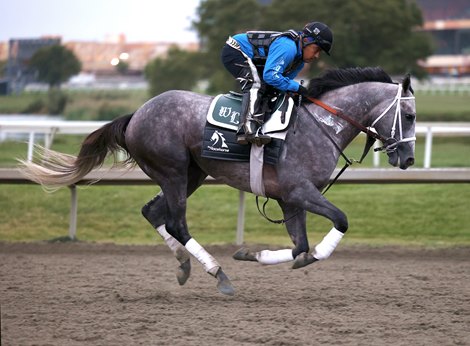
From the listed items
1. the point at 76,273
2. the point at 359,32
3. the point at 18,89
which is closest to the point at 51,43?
the point at 18,89

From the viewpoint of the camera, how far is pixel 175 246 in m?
7.16

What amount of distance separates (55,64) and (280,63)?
13.8 metres

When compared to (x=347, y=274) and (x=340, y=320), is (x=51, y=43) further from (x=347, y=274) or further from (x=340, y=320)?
(x=340, y=320)

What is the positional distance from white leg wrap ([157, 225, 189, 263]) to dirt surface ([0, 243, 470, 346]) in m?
0.27

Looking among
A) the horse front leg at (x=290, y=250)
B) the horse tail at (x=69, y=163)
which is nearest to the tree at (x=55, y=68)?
the horse tail at (x=69, y=163)

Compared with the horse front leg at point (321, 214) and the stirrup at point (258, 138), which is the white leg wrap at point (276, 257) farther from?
the stirrup at point (258, 138)

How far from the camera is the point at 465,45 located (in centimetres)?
2681

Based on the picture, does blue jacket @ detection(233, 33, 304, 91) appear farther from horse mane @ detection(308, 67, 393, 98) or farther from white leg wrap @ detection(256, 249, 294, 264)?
white leg wrap @ detection(256, 249, 294, 264)

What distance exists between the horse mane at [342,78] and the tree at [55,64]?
519 inches

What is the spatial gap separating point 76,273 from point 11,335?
2702mm

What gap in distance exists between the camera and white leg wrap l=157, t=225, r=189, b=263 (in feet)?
23.2

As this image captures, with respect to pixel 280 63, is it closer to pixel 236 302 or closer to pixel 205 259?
pixel 205 259

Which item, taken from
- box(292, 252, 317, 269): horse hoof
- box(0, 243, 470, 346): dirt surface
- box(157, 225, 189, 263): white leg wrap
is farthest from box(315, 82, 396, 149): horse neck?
box(157, 225, 189, 263): white leg wrap

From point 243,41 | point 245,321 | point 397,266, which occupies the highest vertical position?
point 243,41
